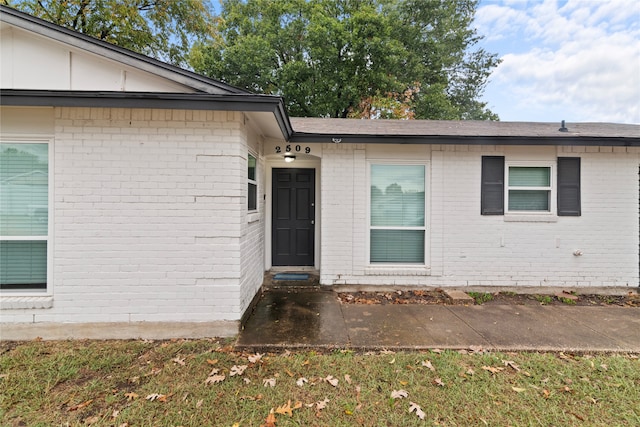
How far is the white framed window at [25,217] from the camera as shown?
3.79 meters

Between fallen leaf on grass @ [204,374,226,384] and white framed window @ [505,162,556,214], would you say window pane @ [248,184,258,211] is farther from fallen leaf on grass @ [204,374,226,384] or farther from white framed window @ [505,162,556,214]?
white framed window @ [505,162,556,214]

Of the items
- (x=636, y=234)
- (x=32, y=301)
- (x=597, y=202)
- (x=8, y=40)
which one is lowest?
(x=32, y=301)

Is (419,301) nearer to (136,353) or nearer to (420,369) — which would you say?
(420,369)

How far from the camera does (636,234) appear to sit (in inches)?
226

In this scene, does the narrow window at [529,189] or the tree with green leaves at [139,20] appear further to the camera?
the tree with green leaves at [139,20]

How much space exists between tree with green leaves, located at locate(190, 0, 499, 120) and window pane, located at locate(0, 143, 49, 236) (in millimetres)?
11234

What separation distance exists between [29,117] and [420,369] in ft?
17.7

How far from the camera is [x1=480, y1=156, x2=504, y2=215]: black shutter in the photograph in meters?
5.75

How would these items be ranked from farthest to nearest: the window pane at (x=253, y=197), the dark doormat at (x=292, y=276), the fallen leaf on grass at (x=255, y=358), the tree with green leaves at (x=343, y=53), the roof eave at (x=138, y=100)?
1. the tree with green leaves at (x=343, y=53)
2. the dark doormat at (x=292, y=276)
3. the window pane at (x=253, y=197)
4. the roof eave at (x=138, y=100)
5. the fallen leaf on grass at (x=255, y=358)

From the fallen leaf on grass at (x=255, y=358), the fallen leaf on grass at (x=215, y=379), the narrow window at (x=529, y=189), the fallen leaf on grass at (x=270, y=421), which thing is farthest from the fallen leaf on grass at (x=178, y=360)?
the narrow window at (x=529, y=189)

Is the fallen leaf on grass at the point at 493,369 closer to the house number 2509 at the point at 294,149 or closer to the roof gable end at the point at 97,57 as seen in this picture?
the roof gable end at the point at 97,57

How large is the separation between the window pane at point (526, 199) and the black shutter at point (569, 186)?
24 cm

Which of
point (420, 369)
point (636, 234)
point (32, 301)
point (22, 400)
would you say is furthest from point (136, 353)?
point (636, 234)

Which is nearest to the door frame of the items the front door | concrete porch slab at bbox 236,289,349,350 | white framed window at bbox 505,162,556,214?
the front door
